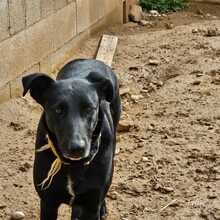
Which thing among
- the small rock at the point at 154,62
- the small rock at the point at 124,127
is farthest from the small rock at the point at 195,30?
the small rock at the point at 124,127

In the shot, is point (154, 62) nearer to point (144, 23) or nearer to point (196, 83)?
point (196, 83)

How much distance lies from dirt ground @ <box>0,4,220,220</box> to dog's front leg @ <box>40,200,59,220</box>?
0.71 meters

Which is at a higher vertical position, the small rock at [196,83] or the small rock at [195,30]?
the small rock at [196,83]

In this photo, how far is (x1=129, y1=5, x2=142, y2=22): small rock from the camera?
9.11 m

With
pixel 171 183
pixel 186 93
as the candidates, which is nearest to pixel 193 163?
pixel 171 183

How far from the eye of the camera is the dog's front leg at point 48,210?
135 inches

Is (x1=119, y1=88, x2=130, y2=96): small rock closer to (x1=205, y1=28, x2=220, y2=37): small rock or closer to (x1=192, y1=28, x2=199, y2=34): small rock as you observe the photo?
(x1=205, y1=28, x2=220, y2=37): small rock

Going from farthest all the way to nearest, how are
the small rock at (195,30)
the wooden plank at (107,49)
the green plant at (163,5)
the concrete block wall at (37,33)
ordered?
the green plant at (163,5) → the small rock at (195,30) → the wooden plank at (107,49) → the concrete block wall at (37,33)

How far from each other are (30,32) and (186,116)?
1662 millimetres

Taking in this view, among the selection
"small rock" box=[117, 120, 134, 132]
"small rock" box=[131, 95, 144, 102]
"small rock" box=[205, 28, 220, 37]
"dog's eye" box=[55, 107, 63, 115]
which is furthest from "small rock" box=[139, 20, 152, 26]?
"dog's eye" box=[55, 107, 63, 115]

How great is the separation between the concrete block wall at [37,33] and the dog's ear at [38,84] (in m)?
2.56

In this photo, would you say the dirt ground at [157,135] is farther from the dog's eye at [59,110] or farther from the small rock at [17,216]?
the dog's eye at [59,110]

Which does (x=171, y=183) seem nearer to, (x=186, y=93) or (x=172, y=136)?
(x=172, y=136)

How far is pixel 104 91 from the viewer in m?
3.25
